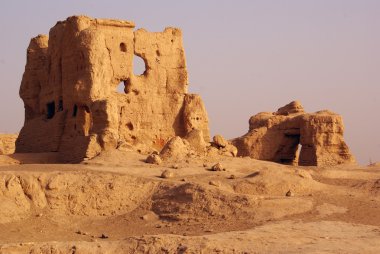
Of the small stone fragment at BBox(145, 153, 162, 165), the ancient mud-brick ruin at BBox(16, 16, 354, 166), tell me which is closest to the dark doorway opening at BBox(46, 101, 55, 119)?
the ancient mud-brick ruin at BBox(16, 16, 354, 166)

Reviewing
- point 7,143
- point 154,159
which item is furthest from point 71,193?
point 7,143

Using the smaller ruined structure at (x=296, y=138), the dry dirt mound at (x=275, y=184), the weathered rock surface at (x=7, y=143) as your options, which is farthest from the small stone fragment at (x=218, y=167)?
the weathered rock surface at (x=7, y=143)

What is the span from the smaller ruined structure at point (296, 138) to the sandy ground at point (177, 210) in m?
10.6

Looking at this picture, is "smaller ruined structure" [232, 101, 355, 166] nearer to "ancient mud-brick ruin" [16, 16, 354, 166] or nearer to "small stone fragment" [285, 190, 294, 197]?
"ancient mud-brick ruin" [16, 16, 354, 166]

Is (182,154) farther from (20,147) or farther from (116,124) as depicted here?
(20,147)

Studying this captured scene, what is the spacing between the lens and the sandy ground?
1241 cm

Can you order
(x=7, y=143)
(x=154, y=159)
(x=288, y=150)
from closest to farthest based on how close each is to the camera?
1. (x=154, y=159)
2. (x=288, y=150)
3. (x=7, y=143)

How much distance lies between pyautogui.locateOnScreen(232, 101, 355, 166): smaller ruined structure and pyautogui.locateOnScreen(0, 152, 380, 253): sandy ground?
1057 centimetres

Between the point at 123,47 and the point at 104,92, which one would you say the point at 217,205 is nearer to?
the point at 104,92

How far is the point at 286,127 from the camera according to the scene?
3027cm

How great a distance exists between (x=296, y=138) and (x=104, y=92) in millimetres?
11089

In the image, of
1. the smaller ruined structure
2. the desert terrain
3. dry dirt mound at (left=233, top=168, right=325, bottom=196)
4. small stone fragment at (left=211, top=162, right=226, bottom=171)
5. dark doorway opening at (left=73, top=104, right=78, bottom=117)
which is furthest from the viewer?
the smaller ruined structure

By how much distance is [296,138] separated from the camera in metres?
30.7

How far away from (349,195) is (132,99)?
1058 centimetres
